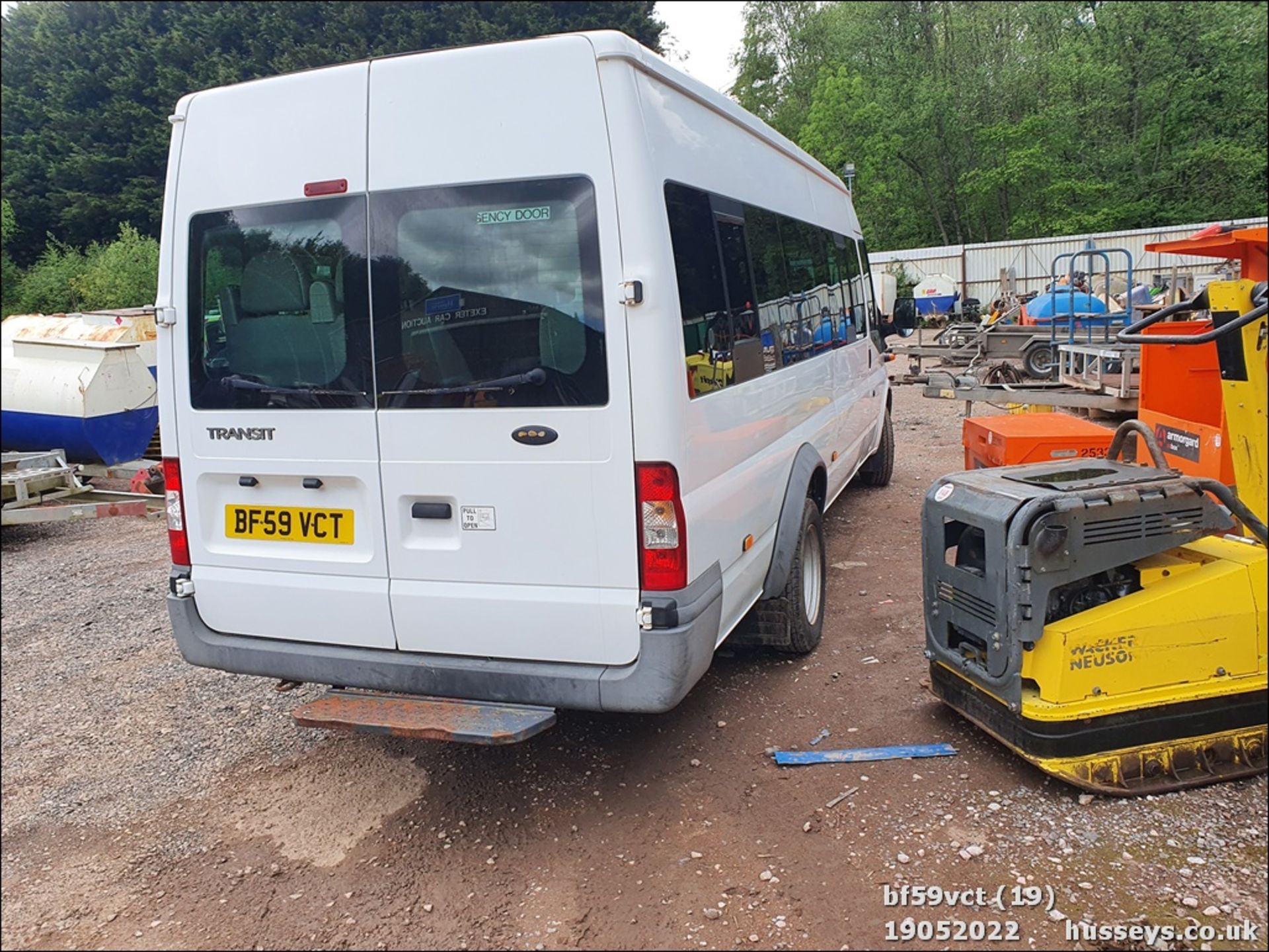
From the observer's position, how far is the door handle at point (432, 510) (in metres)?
3.08

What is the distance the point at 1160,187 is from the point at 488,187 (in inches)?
1500

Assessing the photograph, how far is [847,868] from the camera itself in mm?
2814

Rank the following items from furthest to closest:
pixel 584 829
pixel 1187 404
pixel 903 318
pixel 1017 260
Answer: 1. pixel 1017 260
2. pixel 903 318
3. pixel 1187 404
4. pixel 584 829

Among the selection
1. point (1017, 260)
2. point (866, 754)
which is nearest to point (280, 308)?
point (866, 754)

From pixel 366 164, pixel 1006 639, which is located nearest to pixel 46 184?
pixel 366 164

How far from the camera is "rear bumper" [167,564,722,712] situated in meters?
2.92

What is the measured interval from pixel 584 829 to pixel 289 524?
163cm

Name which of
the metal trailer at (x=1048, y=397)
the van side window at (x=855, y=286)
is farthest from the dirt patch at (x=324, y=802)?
the metal trailer at (x=1048, y=397)

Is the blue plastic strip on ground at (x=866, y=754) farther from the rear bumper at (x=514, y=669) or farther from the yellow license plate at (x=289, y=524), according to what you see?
the yellow license plate at (x=289, y=524)

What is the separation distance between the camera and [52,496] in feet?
26.5

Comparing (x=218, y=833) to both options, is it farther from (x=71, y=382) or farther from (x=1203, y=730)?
(x=71, y=382)

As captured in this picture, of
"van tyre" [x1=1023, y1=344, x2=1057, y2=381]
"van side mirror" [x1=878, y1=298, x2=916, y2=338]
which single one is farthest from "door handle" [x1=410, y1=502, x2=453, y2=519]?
"van tyre" [x1=1023, y1=344, x2=1057, y2=381]

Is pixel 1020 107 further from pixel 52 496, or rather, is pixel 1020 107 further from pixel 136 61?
pixel 52 496

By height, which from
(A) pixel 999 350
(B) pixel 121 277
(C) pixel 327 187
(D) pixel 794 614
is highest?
(B) pixel 121 277
